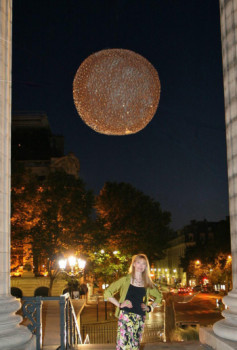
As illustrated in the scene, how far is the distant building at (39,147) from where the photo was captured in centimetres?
5406

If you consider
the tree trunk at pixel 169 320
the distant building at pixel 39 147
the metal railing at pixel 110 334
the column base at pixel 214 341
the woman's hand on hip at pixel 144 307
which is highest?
the distant building at pixel 39 147

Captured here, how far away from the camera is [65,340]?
7.86m

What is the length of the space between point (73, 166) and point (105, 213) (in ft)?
31.4

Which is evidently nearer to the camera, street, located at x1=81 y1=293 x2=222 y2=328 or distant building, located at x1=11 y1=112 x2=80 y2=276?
street, located at x1=81 y1=293 x2=222 y2=328

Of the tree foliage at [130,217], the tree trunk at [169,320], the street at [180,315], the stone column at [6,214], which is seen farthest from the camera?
the tree foliage at [130,217]

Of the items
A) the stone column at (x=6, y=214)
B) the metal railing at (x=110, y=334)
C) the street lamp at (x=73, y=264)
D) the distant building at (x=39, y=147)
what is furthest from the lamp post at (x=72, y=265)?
the distant building at (x=39, y=147)

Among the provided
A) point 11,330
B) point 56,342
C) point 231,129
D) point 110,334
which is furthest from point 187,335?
point 231,129

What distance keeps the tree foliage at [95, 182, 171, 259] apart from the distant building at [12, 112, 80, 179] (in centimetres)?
690

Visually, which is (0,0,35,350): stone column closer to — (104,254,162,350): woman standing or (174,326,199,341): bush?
(104,254,162,350): woman standing

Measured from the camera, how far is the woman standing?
5637 millimetres

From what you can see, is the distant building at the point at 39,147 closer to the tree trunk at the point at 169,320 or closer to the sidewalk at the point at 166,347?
the tree trunk at the point at 169,320

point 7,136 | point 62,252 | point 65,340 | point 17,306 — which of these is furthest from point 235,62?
point 62,252

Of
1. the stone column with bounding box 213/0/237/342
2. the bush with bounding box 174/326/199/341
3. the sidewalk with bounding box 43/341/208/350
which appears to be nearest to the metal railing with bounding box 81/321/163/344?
the bush with bounding box 174/326/199/341

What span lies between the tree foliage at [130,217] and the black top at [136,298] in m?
40.5
